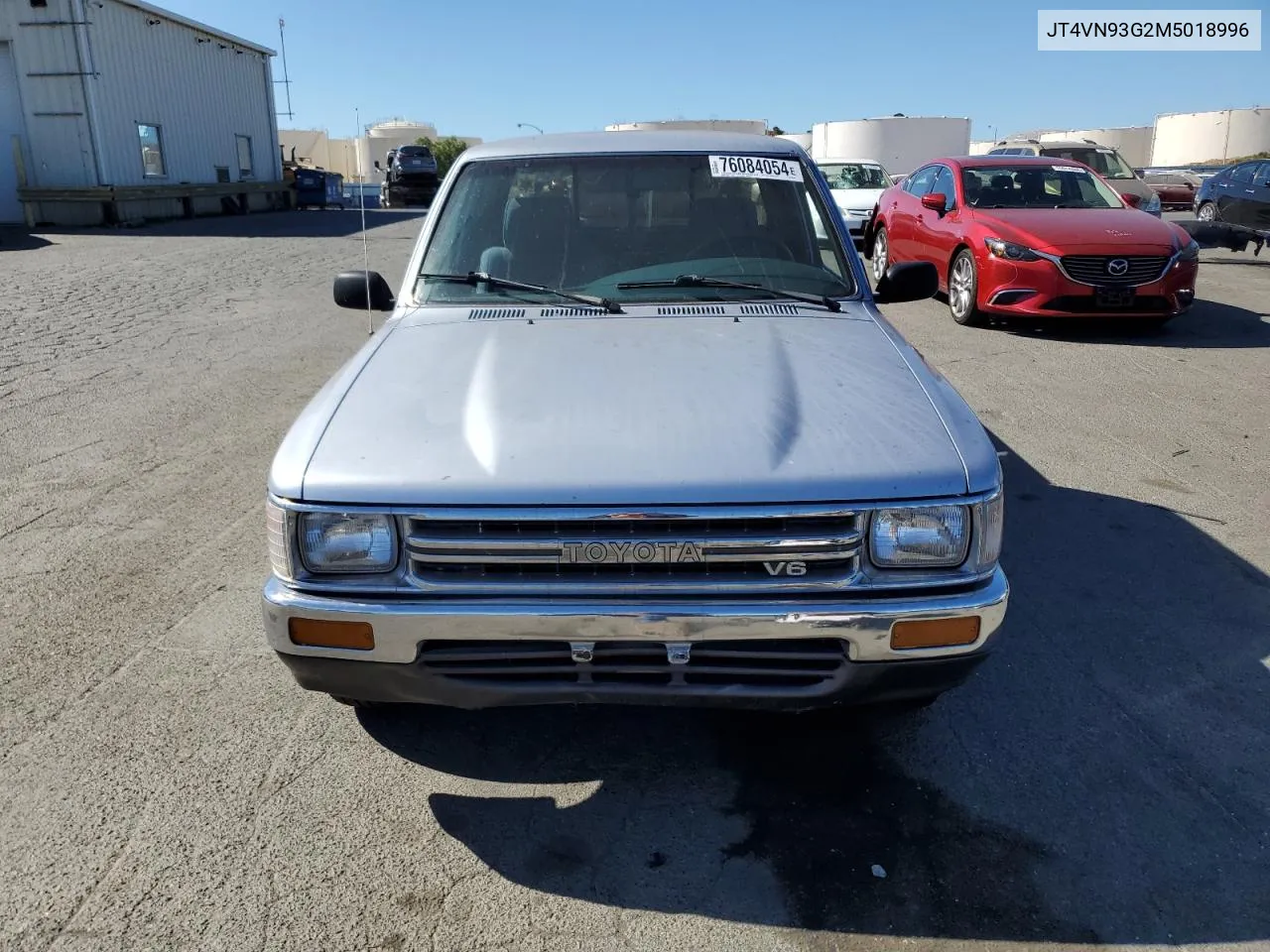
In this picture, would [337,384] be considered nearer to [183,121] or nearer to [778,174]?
[778,174]

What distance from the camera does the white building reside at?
21938 mm

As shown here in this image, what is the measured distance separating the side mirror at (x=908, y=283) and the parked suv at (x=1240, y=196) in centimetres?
1456

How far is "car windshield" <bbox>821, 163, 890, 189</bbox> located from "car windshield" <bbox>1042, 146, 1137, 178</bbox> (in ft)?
9.87

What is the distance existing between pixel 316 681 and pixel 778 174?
2.67 m

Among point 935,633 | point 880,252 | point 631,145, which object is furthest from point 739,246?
point 880,252

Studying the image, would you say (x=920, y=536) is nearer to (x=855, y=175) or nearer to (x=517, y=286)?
(x=517, y=286)

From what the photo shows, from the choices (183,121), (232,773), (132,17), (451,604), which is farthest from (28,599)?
(183,121)

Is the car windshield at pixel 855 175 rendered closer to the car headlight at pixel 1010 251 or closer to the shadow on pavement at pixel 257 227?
the shadow on pavement at pixel 257 227

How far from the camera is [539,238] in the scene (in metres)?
3.78

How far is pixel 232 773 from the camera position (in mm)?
2834

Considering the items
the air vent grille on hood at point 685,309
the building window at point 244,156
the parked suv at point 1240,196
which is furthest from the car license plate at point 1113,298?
the building window at point 244,156

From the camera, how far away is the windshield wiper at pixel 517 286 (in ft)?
11.4

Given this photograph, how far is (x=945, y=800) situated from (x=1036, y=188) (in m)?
9.16

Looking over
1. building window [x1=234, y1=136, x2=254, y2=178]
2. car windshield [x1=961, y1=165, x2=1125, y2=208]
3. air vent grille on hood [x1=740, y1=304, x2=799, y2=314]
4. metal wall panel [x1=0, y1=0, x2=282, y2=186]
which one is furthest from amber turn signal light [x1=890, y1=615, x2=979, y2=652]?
building window [x1=234, y1=136, x2=254, y2=178]
